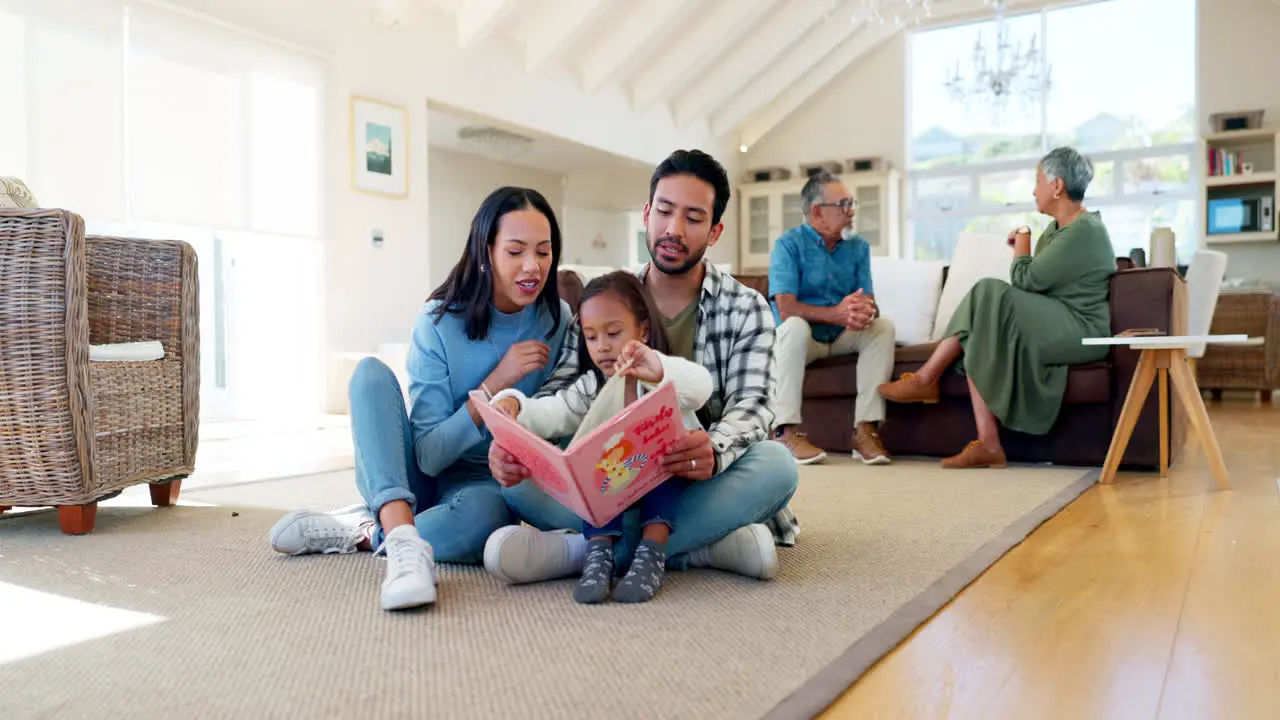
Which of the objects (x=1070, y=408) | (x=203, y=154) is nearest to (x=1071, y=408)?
(x=1070, y=408)

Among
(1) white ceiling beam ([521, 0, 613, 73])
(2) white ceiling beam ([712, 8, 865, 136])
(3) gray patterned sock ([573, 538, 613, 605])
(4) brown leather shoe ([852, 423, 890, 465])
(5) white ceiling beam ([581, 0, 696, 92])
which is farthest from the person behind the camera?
(2) white ceiling beam ([712, 8, 865, 136])

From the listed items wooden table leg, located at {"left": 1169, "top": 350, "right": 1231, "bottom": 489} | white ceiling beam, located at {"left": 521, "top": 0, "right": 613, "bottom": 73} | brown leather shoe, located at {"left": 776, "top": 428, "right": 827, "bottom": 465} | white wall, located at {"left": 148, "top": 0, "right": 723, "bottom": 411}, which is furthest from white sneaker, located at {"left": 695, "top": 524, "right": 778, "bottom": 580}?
white ceiling beam, located at {"left": 521, "top": 0, "right": 613, "bottom": 73}

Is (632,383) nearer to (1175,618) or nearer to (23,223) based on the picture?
(1175,618)

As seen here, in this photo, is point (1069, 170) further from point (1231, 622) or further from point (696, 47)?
point (696, 47)

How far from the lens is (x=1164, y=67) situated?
8.12m

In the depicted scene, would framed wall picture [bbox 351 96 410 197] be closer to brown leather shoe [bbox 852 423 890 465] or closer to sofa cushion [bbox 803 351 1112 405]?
sofa cushion [bbox 803 351 1112 405]

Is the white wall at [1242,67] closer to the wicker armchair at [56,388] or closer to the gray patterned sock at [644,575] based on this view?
the gray patterned sock at [644,575]

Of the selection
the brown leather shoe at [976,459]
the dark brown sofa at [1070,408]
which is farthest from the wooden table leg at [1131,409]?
the brown leather shoe at [976,459]

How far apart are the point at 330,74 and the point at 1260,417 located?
529 centimetres

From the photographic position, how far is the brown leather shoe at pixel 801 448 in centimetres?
334

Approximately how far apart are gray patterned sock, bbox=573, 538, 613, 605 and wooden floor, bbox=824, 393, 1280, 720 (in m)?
0.43

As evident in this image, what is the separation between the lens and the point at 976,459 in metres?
3.16

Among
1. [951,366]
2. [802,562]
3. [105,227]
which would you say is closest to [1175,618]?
[802,562]

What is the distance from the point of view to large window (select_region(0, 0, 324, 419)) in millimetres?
4320
